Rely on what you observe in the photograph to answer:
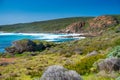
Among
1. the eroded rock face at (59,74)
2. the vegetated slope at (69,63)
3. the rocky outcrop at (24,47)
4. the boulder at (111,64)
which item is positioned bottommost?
the rocky outcrop at (24,47)

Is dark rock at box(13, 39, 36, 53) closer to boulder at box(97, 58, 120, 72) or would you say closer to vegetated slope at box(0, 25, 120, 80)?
vegetated slope at box(0, 25, 120, 80)

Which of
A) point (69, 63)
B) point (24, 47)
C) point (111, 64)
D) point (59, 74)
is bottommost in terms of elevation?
point (24, 47)

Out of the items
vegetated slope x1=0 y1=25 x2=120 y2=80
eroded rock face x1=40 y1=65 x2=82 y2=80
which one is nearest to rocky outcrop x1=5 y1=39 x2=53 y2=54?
vegetated slope x1=0 y1=25 x2=120 y2=80

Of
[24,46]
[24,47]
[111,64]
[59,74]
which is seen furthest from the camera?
[24,46]

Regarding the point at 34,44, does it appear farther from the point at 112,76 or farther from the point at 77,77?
the point at 77,77

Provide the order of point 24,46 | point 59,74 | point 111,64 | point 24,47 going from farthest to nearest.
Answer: point 24,46
point 24,47
point 111,64
point 59,74

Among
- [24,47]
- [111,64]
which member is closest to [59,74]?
[111,64]

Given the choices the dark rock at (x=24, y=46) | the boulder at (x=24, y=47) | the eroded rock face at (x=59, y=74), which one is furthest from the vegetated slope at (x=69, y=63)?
the eroded rock face at (x=59, y=74)

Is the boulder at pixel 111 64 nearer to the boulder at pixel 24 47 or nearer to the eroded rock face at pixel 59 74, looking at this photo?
the eroded rock face at pixel 59 74

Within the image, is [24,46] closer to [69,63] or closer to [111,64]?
[69,63]

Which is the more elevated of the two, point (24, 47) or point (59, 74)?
point (59, 74)

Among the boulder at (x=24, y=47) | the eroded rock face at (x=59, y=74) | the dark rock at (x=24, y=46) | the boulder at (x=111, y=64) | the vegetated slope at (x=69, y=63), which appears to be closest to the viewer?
the eroded rock face at (x=59, y=74)

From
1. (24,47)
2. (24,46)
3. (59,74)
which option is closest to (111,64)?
(59,74)

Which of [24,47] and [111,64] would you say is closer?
[111,64]
